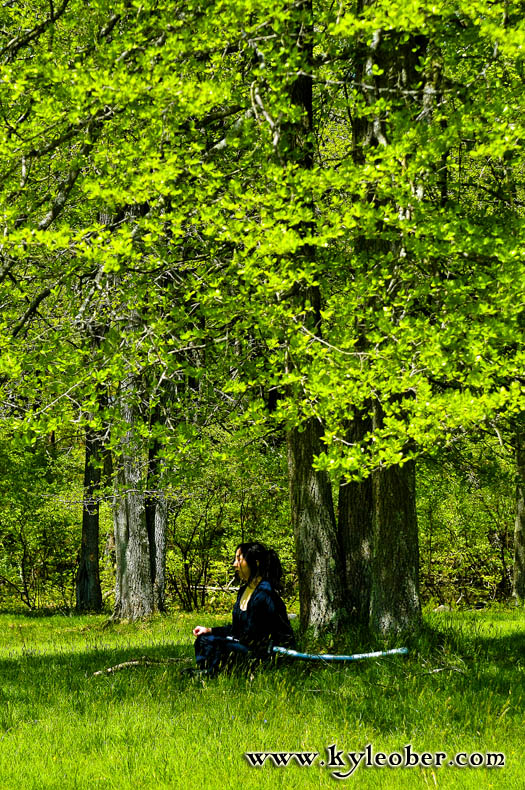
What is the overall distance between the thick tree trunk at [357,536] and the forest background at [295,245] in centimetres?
2

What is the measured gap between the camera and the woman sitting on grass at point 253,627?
6.67 metres

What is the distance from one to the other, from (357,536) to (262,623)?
1.43 meters

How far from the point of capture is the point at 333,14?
6617 mm

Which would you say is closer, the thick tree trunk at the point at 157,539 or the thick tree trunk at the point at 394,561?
the thick tree trunk at the point at 394,561

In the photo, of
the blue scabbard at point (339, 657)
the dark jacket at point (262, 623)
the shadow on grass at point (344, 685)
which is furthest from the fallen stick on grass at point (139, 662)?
the blue scabbard at point (339, 657)

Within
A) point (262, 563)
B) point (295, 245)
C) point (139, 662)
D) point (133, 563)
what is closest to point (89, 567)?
point (133, 563)

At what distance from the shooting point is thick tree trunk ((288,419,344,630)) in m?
7.36

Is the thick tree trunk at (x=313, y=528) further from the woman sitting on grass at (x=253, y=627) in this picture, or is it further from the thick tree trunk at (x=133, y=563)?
the thick tree trunk at (x=133, y=563)

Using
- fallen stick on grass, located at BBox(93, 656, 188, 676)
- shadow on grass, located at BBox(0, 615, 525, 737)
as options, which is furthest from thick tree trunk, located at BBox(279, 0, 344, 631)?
fallen stick on grass, located at BBox(93, 656, 188, 676)

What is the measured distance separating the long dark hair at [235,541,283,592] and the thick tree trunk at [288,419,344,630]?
23.4 inches

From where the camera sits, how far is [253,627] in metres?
6.70

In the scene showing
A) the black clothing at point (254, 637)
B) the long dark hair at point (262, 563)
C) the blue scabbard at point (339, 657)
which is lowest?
the blue scabbard at point (339, 657)

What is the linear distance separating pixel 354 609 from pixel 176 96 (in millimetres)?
4842

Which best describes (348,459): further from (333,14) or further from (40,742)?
(333,14)
